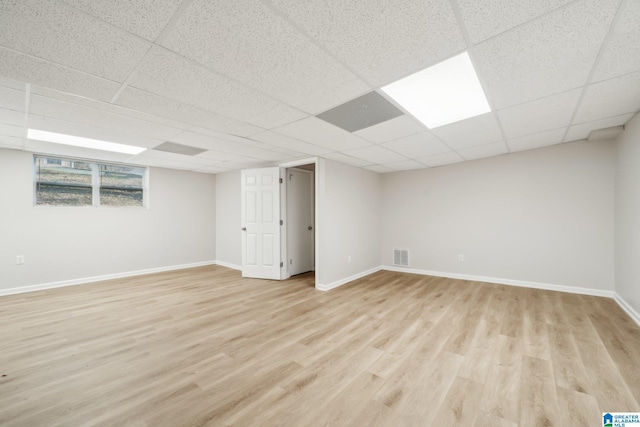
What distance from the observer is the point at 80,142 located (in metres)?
3.67

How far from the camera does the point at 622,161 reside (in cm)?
330

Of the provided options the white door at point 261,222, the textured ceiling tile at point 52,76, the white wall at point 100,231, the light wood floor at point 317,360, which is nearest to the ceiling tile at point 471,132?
the light wood floor at point 317,360

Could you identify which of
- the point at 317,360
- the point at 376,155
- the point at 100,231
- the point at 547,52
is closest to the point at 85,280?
the point at 100,231

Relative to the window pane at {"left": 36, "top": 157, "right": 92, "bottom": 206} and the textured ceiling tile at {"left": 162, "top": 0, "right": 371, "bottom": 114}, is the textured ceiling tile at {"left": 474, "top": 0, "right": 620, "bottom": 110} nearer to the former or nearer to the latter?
the textured ceiling tile at {"left": 162, "top": 0, "right": 371, "bottom": 114}

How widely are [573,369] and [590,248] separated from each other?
2853 millimetres

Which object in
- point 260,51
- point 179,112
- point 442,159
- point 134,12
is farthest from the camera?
point 442,159

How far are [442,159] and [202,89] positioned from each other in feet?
13.6

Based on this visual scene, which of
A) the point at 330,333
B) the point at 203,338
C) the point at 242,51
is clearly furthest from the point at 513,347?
the point at 242,51

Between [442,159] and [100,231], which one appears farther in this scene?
[100,231]

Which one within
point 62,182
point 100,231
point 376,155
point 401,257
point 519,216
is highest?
point 376,155

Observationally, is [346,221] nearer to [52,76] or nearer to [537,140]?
[537,140]

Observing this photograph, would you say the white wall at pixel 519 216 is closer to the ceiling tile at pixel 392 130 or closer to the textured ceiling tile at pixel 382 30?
the ceiling tile at pixel 392 130

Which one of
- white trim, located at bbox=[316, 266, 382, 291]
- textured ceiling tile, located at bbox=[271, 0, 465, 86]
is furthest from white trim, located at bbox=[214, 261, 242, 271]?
textured ceiling tile, located at bbox=[271, 0, 465, 86]

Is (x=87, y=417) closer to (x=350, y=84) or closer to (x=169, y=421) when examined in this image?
(x=169, y=421)
